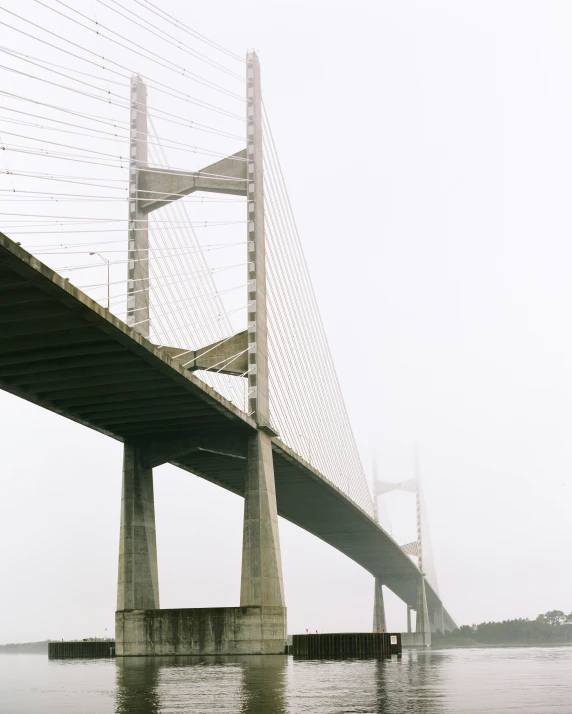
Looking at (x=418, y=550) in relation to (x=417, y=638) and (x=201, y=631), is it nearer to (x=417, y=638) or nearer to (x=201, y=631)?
(x=417, y=638)

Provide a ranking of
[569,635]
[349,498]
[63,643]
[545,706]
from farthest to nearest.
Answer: [569,635]
[349,498]
[63,643]
[545,706]

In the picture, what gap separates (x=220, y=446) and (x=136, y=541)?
572cm

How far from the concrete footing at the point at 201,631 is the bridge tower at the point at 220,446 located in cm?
4

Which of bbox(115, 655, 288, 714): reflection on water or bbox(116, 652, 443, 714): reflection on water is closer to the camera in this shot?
bbox(116, 652, 443, 714): reflection on water

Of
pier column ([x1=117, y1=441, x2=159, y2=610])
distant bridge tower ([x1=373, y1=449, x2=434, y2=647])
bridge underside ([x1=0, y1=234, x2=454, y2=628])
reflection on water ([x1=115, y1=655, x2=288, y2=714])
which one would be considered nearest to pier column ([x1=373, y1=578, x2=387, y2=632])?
distant bridge tower ([x1=373, y1=449, x2=434, y2=647])

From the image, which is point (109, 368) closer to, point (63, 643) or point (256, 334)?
point (256, 334)

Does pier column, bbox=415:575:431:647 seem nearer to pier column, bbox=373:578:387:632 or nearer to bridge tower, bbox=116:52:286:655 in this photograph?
pier column, bbox=373:578:387:632

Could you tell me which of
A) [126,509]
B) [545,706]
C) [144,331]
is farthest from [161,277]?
[545,706]

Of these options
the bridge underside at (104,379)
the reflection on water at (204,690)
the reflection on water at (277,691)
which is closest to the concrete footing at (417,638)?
the bridge underside at (104,379)

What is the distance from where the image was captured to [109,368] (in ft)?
107

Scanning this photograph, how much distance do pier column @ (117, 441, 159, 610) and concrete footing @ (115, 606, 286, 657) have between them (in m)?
0.93

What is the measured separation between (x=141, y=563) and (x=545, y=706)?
96.4 feet

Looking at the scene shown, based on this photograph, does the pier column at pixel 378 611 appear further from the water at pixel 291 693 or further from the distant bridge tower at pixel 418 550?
the water at pixel 291 693

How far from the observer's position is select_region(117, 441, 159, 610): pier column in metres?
41.9
